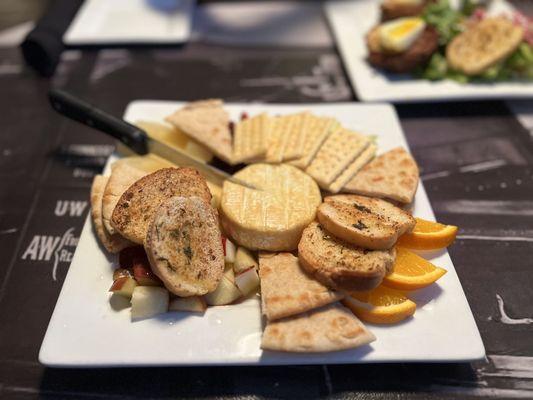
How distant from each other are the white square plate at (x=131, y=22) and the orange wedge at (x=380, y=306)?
343 cm

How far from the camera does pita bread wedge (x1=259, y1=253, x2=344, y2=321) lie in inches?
79.6

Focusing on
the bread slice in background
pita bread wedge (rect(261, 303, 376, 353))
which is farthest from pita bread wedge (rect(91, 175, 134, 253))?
the bread slice in background

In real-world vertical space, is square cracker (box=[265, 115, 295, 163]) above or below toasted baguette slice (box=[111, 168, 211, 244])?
below

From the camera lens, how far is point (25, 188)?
3240 millimetres

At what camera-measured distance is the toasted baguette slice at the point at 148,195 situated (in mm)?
2271

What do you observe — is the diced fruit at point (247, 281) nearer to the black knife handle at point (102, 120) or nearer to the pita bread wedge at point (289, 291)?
the pita bread wedge at point (289, 291)

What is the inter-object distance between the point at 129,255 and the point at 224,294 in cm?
51

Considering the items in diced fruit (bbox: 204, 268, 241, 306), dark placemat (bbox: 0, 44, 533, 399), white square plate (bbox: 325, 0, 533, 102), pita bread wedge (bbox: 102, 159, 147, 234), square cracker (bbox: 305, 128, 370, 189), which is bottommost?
dark placemat (bbox: 0, 44, 533, 399)

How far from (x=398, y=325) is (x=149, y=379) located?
113 centimetres

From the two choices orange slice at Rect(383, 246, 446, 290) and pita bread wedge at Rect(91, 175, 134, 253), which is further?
pita bread wedge at Rect(91, 175, 134, 253)

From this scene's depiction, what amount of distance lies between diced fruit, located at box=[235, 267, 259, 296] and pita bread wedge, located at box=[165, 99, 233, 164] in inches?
34.4

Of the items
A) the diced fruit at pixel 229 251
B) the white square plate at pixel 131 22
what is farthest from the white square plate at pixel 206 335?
the white square plate at pixel 131 22

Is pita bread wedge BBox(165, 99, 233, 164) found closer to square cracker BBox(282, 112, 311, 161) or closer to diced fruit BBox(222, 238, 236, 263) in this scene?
square cracker BBox(282, 112, 311, 161)

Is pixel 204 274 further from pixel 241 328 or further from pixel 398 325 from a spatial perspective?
pixel 398 325
